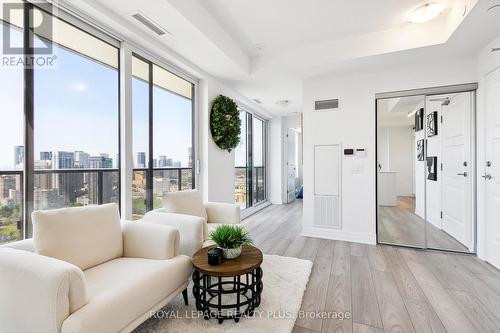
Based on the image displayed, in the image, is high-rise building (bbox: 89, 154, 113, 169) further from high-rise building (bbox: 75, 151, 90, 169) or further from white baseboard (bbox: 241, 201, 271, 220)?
white baseboard (bbox: 241, 201, 271, 220)

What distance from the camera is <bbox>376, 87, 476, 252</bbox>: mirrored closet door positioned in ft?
10.6

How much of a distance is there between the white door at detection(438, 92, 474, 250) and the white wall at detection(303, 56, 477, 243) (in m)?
0.57

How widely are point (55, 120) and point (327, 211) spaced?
3625 millimetres

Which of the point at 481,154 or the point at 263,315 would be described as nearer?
the point at 263,315

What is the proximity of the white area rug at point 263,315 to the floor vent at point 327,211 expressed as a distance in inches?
61.6

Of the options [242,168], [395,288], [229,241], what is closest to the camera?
[229,241]

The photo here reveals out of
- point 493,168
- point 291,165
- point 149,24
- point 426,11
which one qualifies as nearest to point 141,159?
point 149,24

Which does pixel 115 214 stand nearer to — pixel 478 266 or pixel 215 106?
Answer: pixel 215 106

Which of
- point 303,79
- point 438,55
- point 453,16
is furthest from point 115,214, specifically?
point 438,55

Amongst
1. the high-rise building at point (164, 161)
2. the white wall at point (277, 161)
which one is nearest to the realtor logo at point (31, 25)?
the high-rise building at point (164, 161)

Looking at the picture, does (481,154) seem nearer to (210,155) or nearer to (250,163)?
(210,155)

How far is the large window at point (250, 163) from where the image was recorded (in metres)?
5.52

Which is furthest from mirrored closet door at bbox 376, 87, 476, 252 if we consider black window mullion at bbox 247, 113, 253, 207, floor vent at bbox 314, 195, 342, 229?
black window mullion at bbox 247, 113, 253, 207

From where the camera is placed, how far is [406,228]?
143 inches
